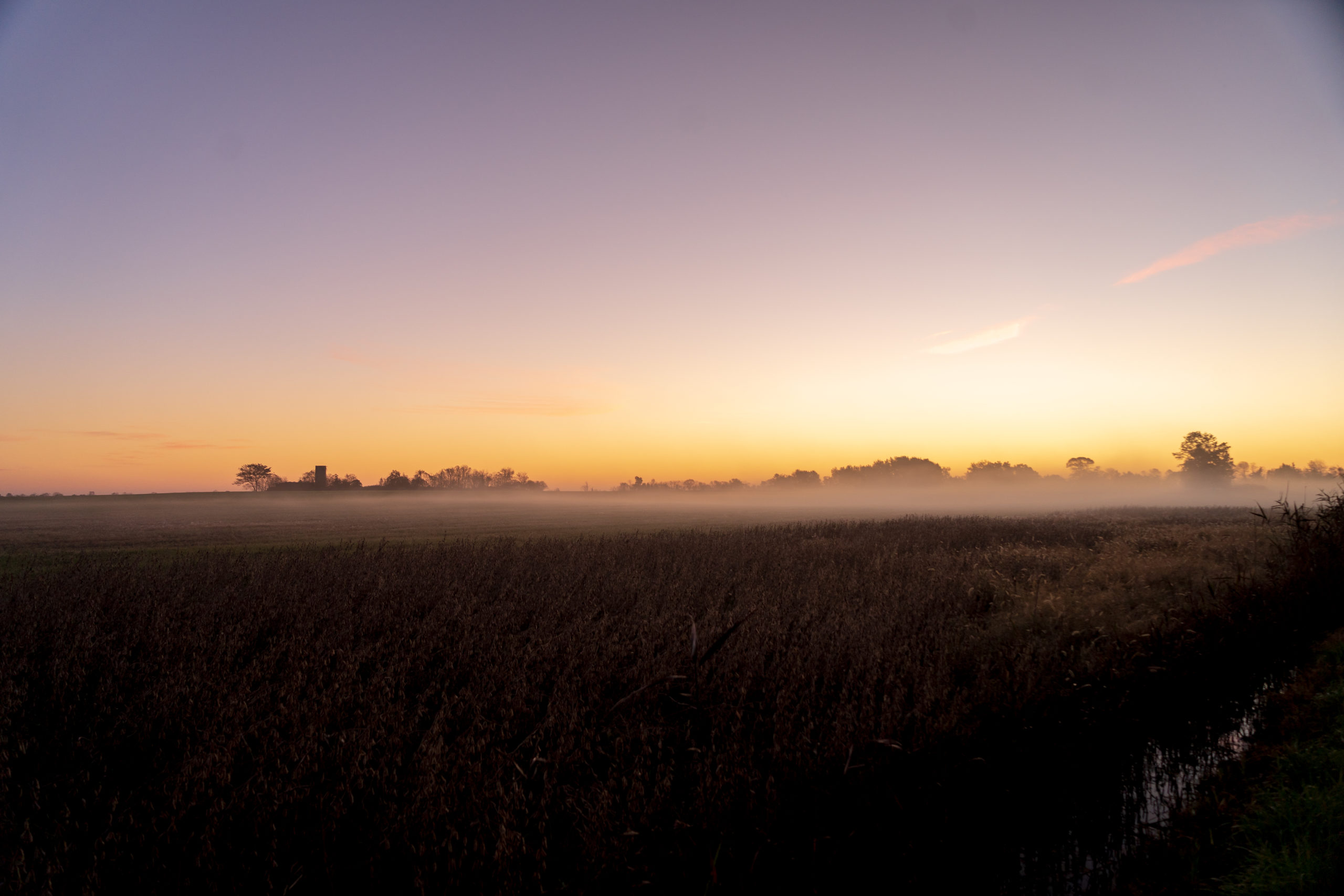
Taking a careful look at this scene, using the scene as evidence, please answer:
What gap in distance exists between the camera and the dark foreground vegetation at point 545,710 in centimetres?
297

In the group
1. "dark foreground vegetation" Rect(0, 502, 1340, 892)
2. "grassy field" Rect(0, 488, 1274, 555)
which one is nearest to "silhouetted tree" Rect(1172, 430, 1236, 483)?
"grassy field" Rect(0, 488, 1274, 555)

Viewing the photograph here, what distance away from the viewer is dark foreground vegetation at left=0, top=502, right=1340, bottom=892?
297cm

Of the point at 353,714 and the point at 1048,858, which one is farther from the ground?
the point at 353,714

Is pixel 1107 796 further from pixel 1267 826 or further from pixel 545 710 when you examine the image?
pixel 545 710

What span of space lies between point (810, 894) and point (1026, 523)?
2313 cm

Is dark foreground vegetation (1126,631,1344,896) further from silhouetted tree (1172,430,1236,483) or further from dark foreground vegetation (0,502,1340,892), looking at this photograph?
silhouetted tree (1172,430,1236,483)

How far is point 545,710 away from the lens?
472 cm

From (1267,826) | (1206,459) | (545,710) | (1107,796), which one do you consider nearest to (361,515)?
(545,710)

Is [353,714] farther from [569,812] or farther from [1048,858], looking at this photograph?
[1048,858]

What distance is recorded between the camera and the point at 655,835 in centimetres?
307

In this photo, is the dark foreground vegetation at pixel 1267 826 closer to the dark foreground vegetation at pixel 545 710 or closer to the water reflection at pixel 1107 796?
the water reflection at pixel 1107 796

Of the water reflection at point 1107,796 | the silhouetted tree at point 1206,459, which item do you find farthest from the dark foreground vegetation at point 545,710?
the silhouetted tree at point 1206,459

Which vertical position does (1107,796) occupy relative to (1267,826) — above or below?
below

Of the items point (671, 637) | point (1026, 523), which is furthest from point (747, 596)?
point (1026, 523)
